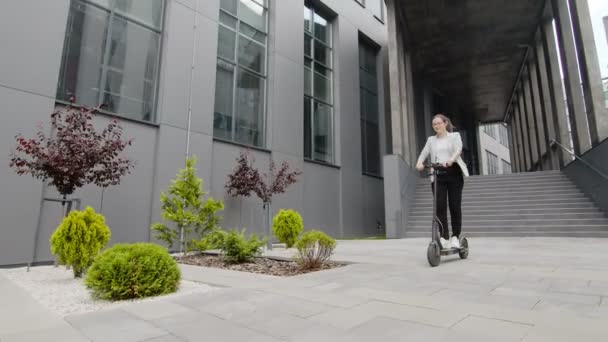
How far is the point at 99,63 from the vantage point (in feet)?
25.4

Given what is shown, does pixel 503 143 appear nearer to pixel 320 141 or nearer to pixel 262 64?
pixel 320 141

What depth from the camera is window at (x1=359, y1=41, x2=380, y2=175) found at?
16.0 m

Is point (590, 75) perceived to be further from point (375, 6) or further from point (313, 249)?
point (375, 6)

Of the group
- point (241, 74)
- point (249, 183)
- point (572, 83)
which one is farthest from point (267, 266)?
point (572, 83)

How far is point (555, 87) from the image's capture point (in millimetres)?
13461

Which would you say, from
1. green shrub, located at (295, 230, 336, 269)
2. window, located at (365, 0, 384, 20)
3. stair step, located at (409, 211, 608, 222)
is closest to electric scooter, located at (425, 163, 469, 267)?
green shrub, located at (295, 230, 336, 269)

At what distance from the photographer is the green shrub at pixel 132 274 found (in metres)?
3.09

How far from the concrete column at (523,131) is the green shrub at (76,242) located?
2454cm

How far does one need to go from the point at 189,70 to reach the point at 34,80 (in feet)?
11.3

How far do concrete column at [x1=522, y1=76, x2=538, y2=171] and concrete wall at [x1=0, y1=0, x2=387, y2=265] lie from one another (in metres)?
10.7

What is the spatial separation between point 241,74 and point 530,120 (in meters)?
18.5

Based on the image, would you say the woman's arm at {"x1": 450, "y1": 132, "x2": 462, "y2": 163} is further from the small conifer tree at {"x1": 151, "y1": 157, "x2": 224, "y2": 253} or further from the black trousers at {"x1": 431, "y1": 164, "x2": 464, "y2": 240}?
the small conifer tree at {"x1": 151, "y1": 157, "x2": 224, "y2": 253}

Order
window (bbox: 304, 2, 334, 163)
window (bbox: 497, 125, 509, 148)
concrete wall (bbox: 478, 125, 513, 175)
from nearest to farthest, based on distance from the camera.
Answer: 1. window (bbox: 304, 2, 334, 163)
2. concrete wall (bbox: 478, 125, 513, 175)
3. window (bbox: 497, 125, 509, 148)

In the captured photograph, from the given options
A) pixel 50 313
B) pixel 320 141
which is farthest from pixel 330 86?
pixel 50 313
